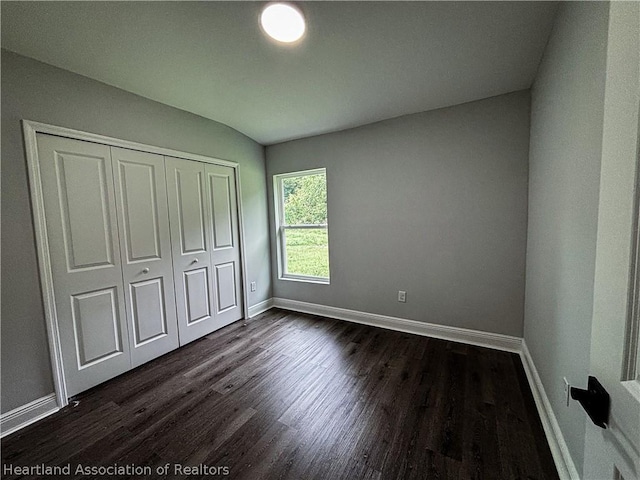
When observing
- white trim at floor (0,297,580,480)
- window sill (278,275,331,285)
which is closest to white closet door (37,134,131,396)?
white trim at floor (0,297,580,480)

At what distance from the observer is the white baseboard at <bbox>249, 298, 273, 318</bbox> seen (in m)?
3.37

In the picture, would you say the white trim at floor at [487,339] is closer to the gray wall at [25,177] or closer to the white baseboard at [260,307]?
the white baseboard at [260,307]

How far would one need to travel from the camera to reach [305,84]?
2104mm

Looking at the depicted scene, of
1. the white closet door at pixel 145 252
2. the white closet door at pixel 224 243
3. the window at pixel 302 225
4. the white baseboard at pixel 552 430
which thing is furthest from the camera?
the window at pixel 302 225

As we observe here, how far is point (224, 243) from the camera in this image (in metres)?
3.02

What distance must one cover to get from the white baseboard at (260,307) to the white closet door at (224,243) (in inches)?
7.1

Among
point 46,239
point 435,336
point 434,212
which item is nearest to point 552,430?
point 435,336

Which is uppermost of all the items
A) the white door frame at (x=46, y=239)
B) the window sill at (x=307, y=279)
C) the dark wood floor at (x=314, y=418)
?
the white door frame at (x=46, y=239)

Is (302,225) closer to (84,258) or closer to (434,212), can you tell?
(434,212)

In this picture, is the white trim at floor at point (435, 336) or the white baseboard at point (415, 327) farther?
the white baseboard at point (415, 327)

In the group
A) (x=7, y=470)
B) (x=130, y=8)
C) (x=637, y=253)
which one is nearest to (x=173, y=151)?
(x=130, y=8)

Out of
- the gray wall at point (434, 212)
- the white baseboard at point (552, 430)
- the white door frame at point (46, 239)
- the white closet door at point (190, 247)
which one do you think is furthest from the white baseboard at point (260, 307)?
the white baseboard at point (552, 430)

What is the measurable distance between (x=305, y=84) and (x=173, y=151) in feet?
4.70

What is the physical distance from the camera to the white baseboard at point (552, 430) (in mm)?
1180
